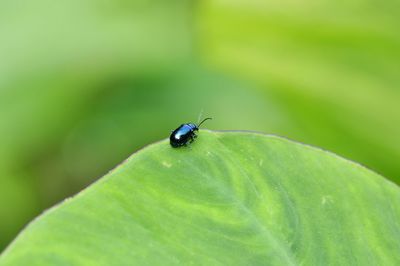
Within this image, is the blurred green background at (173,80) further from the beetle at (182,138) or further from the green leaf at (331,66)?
the beetle at (182,138)

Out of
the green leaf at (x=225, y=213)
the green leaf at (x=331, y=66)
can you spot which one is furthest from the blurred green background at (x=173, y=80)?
the green leaf at (x=225, y=213)

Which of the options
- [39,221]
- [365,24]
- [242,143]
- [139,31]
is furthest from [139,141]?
[39,221]

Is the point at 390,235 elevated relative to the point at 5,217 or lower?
elevated

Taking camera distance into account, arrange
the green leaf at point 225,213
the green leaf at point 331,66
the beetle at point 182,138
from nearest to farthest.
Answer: the green leaf at point 225,213 → the beetle at point 182,138 → the green leaf at point 331,66

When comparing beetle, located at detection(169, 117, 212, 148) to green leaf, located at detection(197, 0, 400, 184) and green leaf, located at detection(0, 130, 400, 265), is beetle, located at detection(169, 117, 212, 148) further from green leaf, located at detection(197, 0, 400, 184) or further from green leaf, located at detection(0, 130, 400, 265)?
green leaf, located at detection(197, 0, 400, 184)

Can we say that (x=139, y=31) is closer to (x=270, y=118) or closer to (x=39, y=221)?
(x=270, y=118)

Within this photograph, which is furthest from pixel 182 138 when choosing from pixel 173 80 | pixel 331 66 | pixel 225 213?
pixel 173 80
